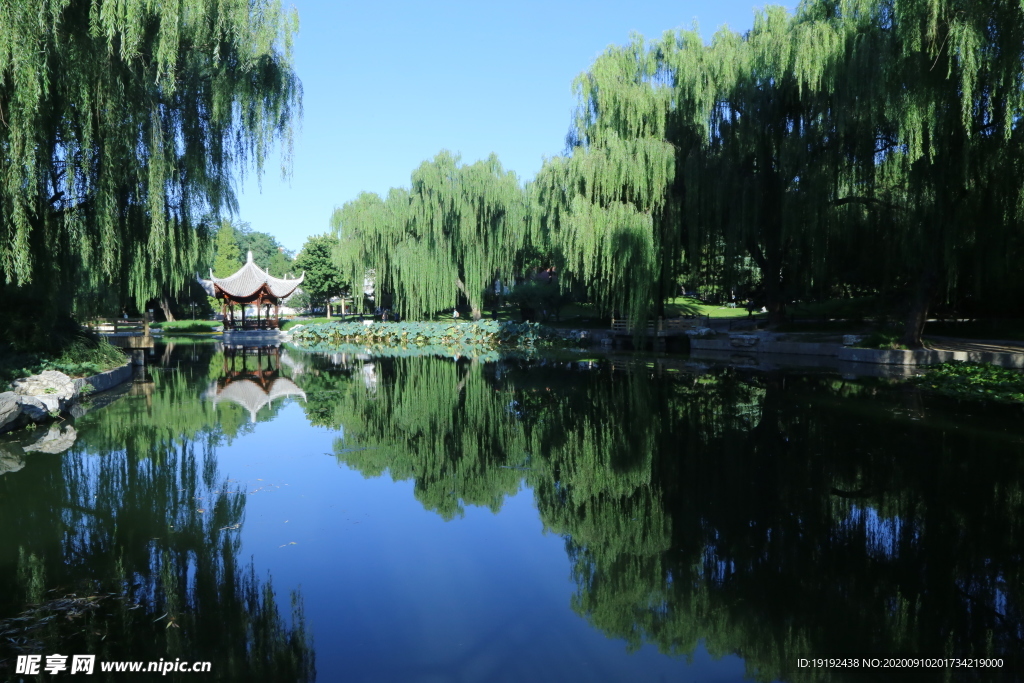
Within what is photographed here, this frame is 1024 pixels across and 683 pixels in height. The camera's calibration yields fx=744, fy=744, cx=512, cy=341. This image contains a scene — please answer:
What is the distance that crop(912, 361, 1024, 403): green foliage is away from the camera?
1181cm

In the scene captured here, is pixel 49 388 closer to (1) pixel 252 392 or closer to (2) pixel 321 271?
(1) pixel 252 392

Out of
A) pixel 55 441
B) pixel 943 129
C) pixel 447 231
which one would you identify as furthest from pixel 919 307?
pixel 447 231

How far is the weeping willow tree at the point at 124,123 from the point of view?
8.50 meters

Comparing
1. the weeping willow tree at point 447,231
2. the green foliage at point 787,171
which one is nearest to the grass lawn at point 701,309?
the weeping willow tree at point 447,231

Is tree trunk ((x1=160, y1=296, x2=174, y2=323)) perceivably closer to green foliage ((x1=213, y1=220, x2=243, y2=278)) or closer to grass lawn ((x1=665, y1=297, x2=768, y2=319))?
green foliage ((x1=213, y1=220, x2=243, y2=278))

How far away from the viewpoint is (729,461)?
7344 millimetres

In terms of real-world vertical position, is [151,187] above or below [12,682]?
above

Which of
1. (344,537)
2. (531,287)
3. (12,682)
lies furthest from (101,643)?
(531,287)

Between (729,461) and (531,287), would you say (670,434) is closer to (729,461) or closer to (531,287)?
(729,461)

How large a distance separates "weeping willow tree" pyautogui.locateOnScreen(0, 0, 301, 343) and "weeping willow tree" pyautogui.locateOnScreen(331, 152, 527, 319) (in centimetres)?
1840

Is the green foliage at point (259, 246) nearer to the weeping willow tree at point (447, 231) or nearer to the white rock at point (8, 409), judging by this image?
the weeping willow tree at point (447, 231)

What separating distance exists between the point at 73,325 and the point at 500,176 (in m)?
19.5

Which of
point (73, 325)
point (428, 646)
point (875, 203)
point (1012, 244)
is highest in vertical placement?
point (875, 203)

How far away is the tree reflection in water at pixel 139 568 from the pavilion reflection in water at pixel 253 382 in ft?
12.6
